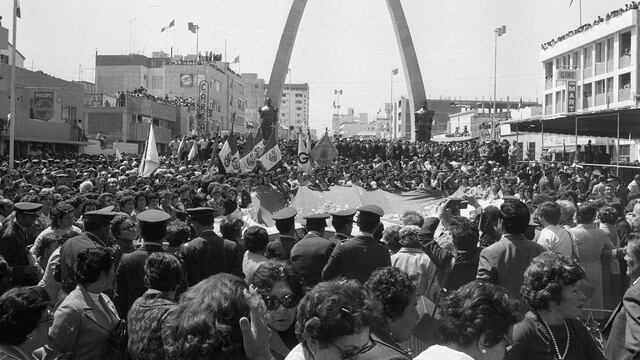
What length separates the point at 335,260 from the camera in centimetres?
514

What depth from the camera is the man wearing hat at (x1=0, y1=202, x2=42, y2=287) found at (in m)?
6.01

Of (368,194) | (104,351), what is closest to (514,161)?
(368,194)

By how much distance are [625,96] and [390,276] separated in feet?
139

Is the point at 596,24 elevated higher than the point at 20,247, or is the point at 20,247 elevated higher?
the point at 596,24

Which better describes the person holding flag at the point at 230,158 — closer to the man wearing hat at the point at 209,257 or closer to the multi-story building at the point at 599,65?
the man wearing hat at the point at 209,257

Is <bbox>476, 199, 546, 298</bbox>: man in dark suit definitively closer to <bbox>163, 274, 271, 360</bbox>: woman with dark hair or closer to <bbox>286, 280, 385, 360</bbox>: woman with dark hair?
<bbox>286, 280, 385, 360</bbox>: woman with dark hair

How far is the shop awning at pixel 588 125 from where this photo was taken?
18428 millimetres

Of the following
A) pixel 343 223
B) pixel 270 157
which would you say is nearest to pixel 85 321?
pixel 343 223

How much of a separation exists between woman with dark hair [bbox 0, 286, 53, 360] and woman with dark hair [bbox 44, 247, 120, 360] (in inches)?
11.0

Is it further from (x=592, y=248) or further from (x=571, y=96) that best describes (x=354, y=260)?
(x=571, y=96)

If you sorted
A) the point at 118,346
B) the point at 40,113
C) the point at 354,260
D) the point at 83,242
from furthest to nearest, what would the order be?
the point at 40,113
the point at 354,260
the point at 83,242
the point at 118,346

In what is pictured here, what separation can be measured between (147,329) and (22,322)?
2.18ft

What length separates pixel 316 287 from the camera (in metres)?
2.65

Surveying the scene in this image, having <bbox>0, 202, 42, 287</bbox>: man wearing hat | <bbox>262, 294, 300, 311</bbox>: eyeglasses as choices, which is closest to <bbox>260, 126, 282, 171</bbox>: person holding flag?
<bbox>0, 202, 42, 287</bbox>: man wearing hat
